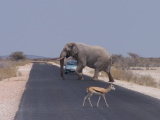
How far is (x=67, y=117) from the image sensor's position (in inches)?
505

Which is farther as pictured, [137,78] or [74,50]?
[137,78]

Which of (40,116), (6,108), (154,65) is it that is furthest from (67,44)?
(154,65)

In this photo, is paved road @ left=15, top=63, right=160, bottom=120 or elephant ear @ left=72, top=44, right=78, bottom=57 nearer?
paved road @ left=15, top=63, right=160, bottom=120

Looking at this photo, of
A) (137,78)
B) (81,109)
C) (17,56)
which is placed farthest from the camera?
(17,56)

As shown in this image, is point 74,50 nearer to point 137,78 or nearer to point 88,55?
Answer: point 88,55

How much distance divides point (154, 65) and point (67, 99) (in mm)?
73330

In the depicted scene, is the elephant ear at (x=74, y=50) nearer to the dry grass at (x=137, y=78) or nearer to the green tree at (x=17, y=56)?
the dry grass at (x=137, y=78)

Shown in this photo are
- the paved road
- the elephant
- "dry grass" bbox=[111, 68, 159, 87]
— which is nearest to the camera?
the paved road

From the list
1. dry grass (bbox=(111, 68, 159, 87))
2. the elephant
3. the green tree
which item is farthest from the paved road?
the green tree

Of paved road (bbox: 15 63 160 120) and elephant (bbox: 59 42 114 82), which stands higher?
elephant (bbox: 59 42 114 82)

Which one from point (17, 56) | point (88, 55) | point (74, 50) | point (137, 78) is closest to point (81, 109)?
point (88, 55)

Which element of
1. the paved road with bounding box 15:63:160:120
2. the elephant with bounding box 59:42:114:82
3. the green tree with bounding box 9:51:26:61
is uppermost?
the elephant with bounding box 59:42:114:82

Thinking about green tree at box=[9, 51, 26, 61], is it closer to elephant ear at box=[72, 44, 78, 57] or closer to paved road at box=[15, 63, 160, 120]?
elephant ear at box=[72, 44, 78, 57]

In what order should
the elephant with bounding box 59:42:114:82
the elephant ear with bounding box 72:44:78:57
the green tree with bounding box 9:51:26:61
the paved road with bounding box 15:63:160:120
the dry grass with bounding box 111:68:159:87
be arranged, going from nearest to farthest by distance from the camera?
the paved road with bounding box 15:63:160:120
the dry grass with bounding box 111:68:159:87
the elephant with bounding box 59:42:114:82
the elephant ear with bounding box 72:44:78:57
the green tree with bounding box 9:51:26:61
